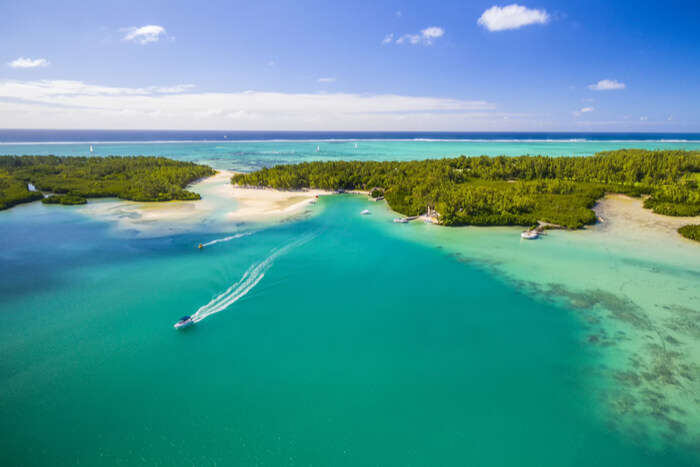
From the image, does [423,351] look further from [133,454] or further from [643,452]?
[133,454]

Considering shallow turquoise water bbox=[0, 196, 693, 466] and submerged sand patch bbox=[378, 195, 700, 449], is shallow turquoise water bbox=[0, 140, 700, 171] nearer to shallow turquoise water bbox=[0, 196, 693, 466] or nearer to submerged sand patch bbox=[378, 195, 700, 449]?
shallow turquoise water bbox=[0, 196, 693, 466]

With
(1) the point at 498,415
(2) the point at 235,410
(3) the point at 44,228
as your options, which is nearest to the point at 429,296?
(1) the point at 498,415

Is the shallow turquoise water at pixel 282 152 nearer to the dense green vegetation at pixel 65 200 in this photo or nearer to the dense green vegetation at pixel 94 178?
the dense green vegetation at pixel 94 178

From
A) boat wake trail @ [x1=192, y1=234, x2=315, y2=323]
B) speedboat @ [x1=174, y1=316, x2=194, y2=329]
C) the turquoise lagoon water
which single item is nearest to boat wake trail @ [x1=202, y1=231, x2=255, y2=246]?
the turquoise lagoon water

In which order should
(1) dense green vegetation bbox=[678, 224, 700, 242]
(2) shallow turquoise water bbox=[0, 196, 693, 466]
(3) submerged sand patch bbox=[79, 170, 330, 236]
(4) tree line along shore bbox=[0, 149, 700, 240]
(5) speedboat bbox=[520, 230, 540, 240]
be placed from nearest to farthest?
(2) shallow turquoise water bbox=[0, 196, 693, 466] < (1) dense green vegetation bbox=[678, 224, 700, 242] < (5) speedboat bbox=[520, 230, 540, 240] < (3) submerged sand patch bbox=[79, 170, 330, 236] < (4) tree line along shore bbox=[0, 149, 700, 240]

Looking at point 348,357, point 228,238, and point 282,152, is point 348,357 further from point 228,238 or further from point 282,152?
point 282,152
